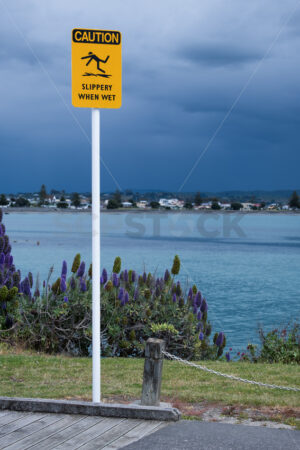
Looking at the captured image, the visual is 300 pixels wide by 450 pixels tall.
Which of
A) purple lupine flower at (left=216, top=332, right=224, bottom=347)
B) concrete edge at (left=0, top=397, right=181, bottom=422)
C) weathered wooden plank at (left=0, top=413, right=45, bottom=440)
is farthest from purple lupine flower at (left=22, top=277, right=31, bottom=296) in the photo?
weathered wooden plank at (left=0, top=413, right=45, bottom=440)

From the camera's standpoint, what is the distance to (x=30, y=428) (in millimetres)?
5453

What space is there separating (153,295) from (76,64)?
22.3 feet

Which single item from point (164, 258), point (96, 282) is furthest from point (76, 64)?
point (164, 258)

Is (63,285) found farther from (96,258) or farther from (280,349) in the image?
(96,258)

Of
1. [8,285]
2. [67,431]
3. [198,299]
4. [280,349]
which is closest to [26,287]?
[8,285]

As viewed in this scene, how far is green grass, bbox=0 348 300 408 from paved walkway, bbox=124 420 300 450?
119 centimetres

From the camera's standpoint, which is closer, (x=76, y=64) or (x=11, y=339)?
(x=76, y=64)

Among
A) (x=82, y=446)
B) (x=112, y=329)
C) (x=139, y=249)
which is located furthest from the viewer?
(x=139, y=249)

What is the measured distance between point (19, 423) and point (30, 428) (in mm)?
188

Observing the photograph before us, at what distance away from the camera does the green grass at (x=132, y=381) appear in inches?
281

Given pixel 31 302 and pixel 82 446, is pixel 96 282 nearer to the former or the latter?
pixel 82 446

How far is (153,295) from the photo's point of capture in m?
12.2

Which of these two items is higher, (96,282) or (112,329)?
(96,282)

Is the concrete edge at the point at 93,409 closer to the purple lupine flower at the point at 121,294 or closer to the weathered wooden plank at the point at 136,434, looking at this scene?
the weathered wooden plank at the point at 136,434
